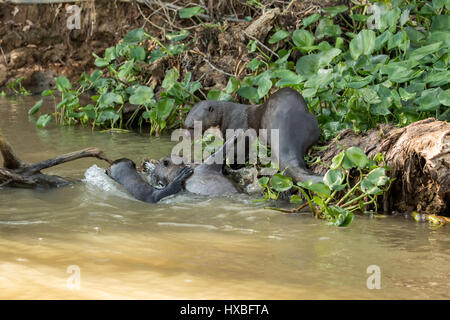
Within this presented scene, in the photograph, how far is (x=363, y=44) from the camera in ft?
12.3

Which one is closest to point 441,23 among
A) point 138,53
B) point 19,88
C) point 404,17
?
point 404,17

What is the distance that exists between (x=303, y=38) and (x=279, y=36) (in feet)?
1.67

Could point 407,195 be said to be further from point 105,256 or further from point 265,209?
point 105,256

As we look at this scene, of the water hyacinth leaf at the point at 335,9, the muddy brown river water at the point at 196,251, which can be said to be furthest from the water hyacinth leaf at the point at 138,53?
the muddy brown river water at the point at 196,251

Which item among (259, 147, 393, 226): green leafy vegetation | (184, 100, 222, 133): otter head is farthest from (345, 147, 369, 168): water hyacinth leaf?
(184, 100, 222, 133): otter head

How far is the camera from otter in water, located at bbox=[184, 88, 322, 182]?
11.1 feet

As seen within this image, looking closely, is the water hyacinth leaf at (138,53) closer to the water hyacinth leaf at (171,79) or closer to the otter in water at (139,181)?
the water hyacinth leaf at (171,79)

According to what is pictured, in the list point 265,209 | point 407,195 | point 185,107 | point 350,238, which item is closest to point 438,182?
point 407,195

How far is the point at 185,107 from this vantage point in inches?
202

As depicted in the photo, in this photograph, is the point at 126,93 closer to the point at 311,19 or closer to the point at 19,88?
the point at 311,19

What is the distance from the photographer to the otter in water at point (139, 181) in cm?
329

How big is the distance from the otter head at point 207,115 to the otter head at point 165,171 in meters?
0.50

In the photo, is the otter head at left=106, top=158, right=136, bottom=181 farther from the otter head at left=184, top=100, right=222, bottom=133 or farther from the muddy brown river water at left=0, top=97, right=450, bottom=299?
the otter head at left=184, top=100, right=222, bottom=133

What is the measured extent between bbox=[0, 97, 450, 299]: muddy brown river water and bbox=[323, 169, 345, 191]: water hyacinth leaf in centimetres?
17
